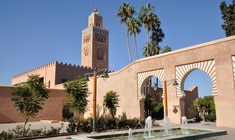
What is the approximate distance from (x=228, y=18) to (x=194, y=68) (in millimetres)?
14642

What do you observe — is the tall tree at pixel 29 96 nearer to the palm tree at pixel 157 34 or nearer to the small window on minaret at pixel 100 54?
the palm tree at pixel 157 34

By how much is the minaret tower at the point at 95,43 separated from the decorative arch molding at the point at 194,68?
1280 inches

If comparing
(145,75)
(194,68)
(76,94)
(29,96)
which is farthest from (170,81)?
(29,96)

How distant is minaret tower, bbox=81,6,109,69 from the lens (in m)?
49.6

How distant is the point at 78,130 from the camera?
12.7 meters

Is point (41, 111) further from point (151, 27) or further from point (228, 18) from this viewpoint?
point (228, 18)

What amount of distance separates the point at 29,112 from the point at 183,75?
→ 11.3 metres

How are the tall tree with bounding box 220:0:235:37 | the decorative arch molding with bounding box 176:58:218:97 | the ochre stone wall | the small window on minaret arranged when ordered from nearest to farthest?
the decorative arch molding with bounding box 176:58:218:97 < the ochre stone wall < the tall tree with bounding box 220:0:235:37 < the small window on minaret

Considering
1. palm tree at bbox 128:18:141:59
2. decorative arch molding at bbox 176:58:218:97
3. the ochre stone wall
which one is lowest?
the ochre stone wall

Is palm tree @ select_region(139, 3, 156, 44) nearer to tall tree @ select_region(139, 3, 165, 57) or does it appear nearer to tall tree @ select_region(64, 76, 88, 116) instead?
tall tree @ select_region(139, 3, 165, 57)

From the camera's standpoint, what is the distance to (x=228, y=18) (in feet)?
88.9

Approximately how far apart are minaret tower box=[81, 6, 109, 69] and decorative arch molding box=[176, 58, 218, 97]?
32516 millimetres

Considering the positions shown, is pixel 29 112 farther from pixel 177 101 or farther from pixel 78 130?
pixel 177 101

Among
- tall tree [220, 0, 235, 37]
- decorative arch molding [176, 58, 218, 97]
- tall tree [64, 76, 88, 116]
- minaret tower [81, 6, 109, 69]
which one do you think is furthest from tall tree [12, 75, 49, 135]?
minaret tower [81, 6, 109, 69]
